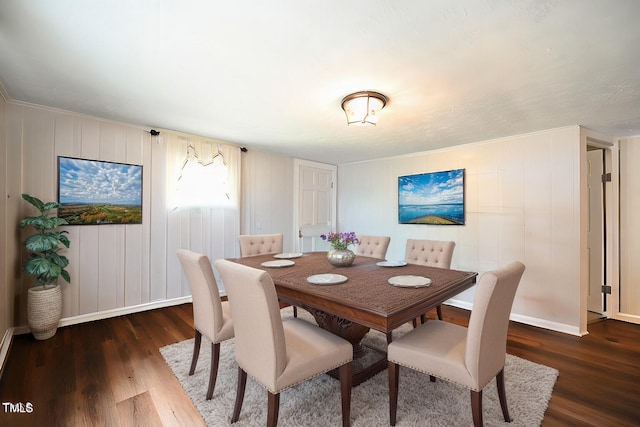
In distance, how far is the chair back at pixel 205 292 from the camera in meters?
1.83

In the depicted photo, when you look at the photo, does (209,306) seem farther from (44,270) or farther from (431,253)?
(431,253)

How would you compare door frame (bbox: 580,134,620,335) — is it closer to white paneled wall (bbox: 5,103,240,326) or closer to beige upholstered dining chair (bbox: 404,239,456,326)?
beige upholstered dining chair (bbox: 404,239,456,326)

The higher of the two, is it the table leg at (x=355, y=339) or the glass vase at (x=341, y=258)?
the glass vase at (x=341, y=258)

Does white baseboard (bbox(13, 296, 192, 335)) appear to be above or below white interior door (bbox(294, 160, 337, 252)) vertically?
below

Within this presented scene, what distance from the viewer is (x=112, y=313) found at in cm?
322

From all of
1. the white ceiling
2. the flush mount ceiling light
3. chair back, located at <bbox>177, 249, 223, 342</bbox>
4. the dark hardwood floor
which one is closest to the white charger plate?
chair back, located at <bbox>177, 249, 223, 342</bbox>

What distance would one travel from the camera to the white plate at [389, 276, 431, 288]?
1797mm

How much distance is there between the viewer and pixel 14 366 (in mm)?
2170

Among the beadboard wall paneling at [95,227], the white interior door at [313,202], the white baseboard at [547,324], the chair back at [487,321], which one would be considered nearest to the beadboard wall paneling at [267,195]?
the white interior door at [313,202]

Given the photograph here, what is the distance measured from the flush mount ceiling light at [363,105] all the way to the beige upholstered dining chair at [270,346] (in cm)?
157

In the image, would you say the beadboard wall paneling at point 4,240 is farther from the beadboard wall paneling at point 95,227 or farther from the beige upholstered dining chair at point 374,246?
the beige upholstered dining chair at point 374,246

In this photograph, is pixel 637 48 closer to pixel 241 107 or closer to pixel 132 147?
pixel 241 107

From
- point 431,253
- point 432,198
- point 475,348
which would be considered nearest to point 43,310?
point 475,348

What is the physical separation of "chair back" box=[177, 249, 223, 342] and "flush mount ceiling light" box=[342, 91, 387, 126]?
1609 millimetres
